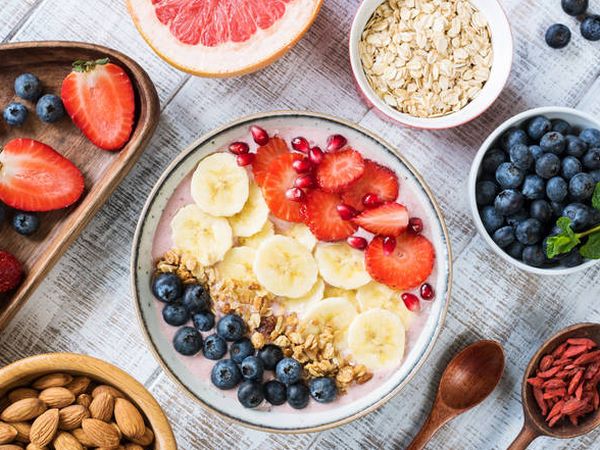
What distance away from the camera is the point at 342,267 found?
1.60 metres

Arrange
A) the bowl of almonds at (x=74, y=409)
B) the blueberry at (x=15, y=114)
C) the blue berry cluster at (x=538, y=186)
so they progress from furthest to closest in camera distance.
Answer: the blueberry at (x=15, y=114) < the blue berry cluster at (x=538, y=186) < the bowl of almonds at (x=74, y=409)

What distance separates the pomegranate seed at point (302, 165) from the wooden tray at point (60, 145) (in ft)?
1.03

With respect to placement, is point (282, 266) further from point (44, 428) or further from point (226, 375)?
point (44, 428)

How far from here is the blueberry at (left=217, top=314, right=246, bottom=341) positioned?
153 cm

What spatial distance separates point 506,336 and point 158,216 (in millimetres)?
817

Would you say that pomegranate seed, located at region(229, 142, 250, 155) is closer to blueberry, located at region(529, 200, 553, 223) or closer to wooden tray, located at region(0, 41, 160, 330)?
wooden tray, located at region(0, 41, 160, 330)

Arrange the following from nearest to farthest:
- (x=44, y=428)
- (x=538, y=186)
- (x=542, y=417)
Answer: (x=44, y=428) < (x=538, y=186) < (x=542, y=417)

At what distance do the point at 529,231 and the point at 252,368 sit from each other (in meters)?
0.62

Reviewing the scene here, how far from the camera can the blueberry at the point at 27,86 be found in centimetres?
160

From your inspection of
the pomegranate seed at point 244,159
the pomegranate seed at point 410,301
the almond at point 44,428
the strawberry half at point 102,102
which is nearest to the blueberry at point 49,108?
the strawberry half at point 102,102

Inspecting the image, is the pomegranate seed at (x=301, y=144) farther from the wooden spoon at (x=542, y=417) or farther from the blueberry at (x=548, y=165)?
the wooden spoon at (x=542, y=417)

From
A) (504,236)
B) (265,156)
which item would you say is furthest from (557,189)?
(265,156)

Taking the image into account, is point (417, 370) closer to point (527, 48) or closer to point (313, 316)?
point (313, 316)

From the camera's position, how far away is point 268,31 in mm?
1518
